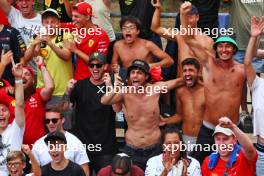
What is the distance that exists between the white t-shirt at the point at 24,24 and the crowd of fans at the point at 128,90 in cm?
1

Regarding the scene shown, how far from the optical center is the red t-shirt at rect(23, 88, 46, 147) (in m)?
12.1

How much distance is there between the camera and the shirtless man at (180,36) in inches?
492

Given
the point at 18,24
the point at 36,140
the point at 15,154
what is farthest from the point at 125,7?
the point at 15,154

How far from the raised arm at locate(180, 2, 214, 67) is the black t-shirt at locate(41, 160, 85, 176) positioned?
7.43ft

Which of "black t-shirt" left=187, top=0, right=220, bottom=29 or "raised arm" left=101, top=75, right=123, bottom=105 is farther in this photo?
"black t-shirt" left=187, top=0, right=220, bottom=29

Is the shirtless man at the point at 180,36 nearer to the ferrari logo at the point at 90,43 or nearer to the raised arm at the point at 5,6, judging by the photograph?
the ferrari logo at the point at 90,43

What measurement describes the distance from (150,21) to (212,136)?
7.80ft

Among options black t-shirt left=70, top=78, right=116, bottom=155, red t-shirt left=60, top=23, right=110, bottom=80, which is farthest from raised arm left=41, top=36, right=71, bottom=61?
black t-shirt left=70, top=78, right=116, bottom=155

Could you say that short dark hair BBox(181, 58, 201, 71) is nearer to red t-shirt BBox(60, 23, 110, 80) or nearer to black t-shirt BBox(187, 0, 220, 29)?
black t-shirt BBox(187, 0, 220, 29)

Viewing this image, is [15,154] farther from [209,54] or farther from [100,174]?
[209,54]

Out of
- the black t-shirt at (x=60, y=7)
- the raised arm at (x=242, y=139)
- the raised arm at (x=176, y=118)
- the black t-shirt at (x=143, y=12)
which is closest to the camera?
the raised arm at (x=242, y=139)

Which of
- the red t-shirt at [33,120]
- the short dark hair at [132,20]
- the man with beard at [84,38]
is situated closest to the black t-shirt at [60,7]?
the man with beard at [84,38]

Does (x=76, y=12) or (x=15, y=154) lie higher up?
(x=76, y=12)

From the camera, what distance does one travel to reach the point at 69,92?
1230 cm
